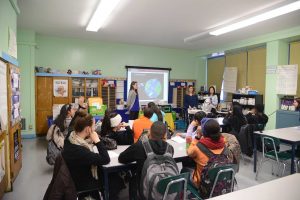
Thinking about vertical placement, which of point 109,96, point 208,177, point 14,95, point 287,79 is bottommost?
point 208,177

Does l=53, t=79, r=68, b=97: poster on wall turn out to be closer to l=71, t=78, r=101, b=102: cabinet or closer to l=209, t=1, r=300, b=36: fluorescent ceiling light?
l=71, t=78, r=101, b=102: cabinet

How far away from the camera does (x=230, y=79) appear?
754 centimetres

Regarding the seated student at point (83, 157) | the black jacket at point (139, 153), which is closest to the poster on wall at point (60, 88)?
the seated student at point (83, 157)

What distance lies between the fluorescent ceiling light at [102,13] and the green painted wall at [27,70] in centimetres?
184

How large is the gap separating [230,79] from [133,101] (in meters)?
3.62

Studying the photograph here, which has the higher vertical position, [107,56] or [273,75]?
[107,56]

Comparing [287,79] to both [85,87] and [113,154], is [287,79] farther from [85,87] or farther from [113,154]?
[85,87]

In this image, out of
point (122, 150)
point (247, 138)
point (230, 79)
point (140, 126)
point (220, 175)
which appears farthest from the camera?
point (230, 79)

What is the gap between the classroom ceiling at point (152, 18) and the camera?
3.96 m

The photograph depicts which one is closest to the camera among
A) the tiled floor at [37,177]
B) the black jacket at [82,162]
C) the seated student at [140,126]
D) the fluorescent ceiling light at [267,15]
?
the black jacket at [82,162]

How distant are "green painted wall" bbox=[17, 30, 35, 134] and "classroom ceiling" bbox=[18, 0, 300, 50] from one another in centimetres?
33

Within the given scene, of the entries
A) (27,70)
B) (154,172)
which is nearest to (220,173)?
(154,172)

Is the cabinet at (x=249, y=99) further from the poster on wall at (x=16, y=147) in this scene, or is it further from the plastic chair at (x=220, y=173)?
the poster on wall at (x=16, y=147)

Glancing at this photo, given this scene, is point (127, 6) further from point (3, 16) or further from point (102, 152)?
point (102, 152)
